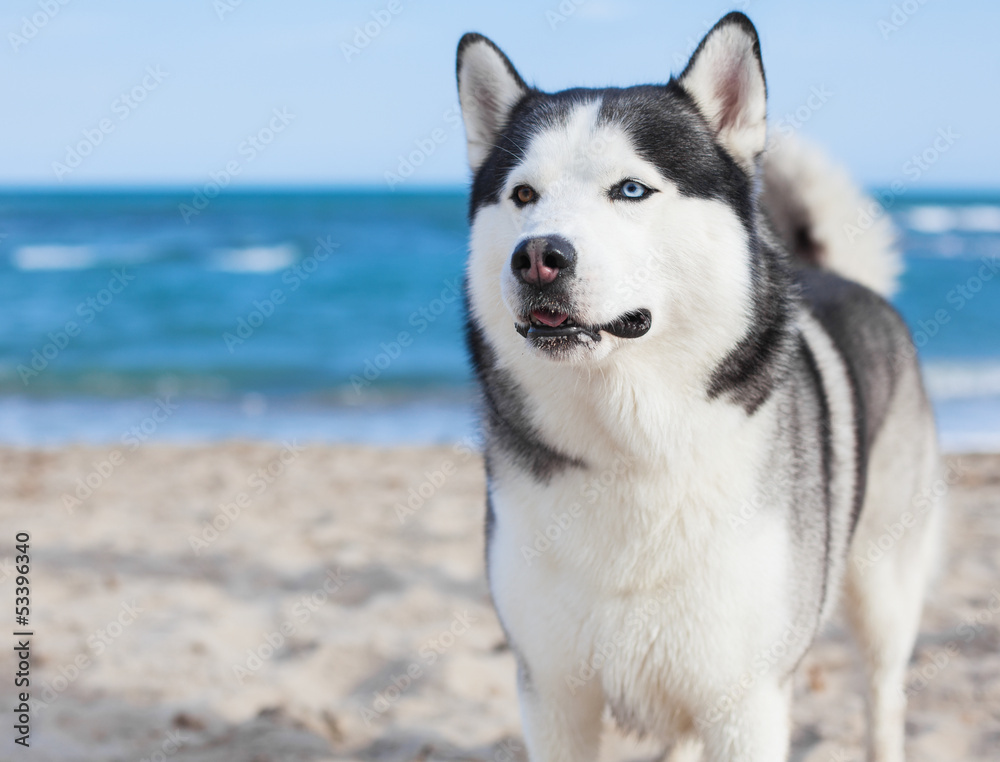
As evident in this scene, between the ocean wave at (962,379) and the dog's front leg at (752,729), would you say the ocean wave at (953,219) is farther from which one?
the dog's front leg at (752,729)

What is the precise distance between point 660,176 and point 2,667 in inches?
118

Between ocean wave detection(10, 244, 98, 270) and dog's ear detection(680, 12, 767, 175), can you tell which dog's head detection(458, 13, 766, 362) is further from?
ocean wave detection(10, 244, 98, 270)

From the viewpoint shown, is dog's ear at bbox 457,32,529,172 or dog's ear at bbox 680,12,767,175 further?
dog's ear at bbox 457,32,529,172

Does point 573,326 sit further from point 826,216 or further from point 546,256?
point 826,216

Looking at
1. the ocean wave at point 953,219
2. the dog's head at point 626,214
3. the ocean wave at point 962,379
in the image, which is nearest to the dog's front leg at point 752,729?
the dog's head at point 626,214

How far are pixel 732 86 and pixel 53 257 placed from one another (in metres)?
22.8

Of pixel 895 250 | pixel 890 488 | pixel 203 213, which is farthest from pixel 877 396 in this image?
pixel 203 213

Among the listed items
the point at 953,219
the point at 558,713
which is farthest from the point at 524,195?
the point at 953,219

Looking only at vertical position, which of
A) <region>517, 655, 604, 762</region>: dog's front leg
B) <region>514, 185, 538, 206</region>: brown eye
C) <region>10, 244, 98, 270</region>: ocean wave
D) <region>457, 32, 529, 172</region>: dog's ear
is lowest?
<region>10, 244, 98, 270</region>: ocean wave

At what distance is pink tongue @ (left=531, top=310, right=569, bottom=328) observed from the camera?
1768 millimetres

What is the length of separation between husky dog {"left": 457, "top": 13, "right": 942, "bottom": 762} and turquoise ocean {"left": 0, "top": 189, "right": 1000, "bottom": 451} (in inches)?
16.8

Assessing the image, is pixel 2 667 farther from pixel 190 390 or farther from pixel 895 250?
pixel 190 390

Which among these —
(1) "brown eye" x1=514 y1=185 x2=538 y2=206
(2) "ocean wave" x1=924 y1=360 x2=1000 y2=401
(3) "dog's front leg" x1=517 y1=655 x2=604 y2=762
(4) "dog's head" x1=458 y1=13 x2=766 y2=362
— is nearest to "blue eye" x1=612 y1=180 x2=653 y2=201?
(4) "dog's head" x1=458 y1=13 x2=766 y2=362

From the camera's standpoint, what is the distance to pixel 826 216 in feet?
10.7
